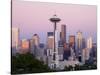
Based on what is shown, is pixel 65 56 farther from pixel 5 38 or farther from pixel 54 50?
pixel 5 38

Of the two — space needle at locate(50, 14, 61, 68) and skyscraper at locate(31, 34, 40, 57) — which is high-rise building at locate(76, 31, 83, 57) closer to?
space needle at locate(50, 14, 61, 68)

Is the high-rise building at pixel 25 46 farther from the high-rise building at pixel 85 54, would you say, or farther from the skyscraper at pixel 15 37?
the high-rise building at pixel 85 54

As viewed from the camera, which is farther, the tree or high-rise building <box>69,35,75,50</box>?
high-rise building <box>69,35,75,50</box>

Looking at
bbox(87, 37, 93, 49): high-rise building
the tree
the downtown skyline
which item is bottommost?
the tree

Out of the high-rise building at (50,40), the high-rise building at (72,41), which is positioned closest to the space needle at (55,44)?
the high-rise building at (50,40)

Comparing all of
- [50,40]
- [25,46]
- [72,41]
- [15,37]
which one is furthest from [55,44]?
[15,37]

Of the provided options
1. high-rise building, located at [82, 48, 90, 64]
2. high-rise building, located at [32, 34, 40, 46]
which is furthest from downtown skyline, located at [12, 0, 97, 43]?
high-rise building, located at [82, 48, 90, 64]

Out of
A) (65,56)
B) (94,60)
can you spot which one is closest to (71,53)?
(65,56)

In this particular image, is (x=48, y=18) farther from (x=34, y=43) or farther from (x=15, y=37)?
(x=15, y=37)
